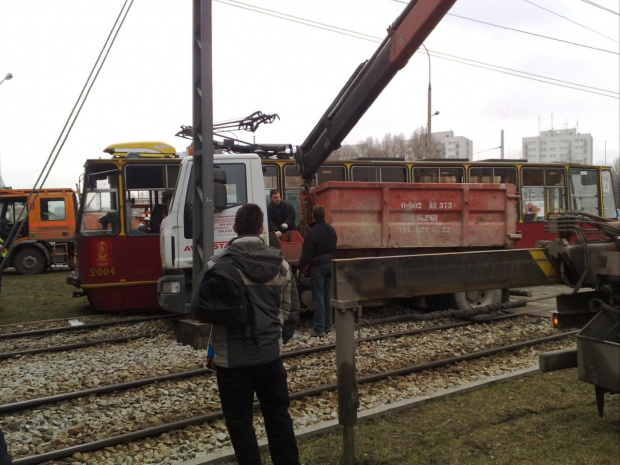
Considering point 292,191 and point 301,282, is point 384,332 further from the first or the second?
point 292,191

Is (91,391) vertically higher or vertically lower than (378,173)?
lower

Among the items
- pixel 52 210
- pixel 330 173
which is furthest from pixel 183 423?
pixel 52 210

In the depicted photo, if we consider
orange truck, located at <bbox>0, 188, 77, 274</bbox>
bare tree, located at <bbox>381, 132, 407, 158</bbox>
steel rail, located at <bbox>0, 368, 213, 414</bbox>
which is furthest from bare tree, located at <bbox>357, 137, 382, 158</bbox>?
steel rail, located at <bbox>0, 368, 213, 414</bbox>

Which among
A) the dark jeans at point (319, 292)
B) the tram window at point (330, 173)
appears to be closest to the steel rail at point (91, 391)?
the dark jeans at point (319, 292)

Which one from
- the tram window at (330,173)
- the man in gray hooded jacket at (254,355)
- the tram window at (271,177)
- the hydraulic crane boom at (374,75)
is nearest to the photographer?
the man in gray hooded jacket at (254,355)

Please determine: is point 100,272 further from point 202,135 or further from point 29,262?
point 29,262

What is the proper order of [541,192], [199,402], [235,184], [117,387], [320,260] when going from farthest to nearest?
[541,192] < [235,184] < [320,260] < [117,387] < [199,402]

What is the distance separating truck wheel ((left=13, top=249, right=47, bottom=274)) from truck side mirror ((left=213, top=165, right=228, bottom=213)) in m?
14.5

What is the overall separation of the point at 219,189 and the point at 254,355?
528cm

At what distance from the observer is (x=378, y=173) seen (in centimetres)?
1303

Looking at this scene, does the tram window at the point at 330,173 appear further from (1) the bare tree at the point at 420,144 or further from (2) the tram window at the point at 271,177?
(1) the bare tree at the point at 420,144

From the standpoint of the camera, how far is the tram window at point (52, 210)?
2069cm

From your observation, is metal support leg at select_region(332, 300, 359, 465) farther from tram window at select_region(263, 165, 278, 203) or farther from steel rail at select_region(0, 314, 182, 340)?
tram window at select_region(263, 165, 278, 203)

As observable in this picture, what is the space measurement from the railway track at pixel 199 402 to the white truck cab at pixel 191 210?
216cm
